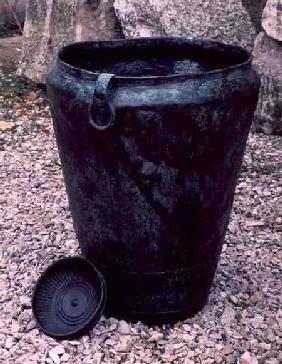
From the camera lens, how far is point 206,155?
2164 mm

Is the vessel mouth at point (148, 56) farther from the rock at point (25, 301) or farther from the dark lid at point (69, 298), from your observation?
the rock at point (25, 301)

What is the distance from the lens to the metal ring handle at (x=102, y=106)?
204cm

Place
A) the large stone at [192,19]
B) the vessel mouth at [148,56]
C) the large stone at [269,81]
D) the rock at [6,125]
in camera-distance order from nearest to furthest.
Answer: the vessel mouth at [148,56] < the large stone at [269,81] < the large stone at [192,19] < the rock at [6,125]

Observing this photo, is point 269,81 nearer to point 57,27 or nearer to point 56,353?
point 57,27

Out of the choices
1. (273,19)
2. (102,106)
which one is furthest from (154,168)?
(273,19)

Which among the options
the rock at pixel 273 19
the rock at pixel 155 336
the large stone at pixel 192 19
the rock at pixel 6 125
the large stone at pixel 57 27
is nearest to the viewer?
the rock at pixel 155 336

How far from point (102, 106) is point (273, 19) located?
2.31 metres

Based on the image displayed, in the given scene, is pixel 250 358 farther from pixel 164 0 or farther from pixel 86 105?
pixel 164 0

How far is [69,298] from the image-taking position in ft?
8.32

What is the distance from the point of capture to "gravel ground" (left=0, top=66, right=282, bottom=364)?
2.41 m

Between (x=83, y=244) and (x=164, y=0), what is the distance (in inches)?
94.9

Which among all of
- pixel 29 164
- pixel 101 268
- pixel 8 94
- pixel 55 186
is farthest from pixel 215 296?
pixel 8 94

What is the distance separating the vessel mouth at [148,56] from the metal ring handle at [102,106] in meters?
0.56

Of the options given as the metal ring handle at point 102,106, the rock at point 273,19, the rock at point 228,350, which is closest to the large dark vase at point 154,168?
the metal ring handle at point 102,106
